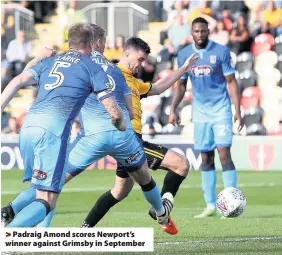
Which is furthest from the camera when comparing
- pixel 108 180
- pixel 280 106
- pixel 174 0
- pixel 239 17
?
pixel 174 0

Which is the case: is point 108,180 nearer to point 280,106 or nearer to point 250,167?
point 250,167

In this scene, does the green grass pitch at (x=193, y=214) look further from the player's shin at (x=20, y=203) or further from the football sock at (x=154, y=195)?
the player's shin at (x=20, y=203)

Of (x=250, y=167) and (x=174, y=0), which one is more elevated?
(x=174, y=0)

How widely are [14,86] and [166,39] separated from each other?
16607 millimetres

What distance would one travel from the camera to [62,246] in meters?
8.71

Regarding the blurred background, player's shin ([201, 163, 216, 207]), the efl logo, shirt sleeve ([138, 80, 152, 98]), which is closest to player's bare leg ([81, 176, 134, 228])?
shirt sleeve ([138, 80, 152, 98])

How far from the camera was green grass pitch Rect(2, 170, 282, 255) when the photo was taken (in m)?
9.32

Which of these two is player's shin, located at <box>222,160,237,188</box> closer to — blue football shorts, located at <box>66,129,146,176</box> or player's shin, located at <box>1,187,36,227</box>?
blue football shorts, located at <box>66,129,146,176</box>

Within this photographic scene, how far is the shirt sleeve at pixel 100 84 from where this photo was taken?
8.07 m

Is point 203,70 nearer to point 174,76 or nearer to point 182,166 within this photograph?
point 182,166

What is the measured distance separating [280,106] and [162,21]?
5300 millimetres

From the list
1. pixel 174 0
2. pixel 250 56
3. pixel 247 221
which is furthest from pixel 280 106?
pixel 247 221

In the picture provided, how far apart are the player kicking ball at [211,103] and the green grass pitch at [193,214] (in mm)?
568

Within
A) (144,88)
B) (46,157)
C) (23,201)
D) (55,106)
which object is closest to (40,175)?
(46,157)
